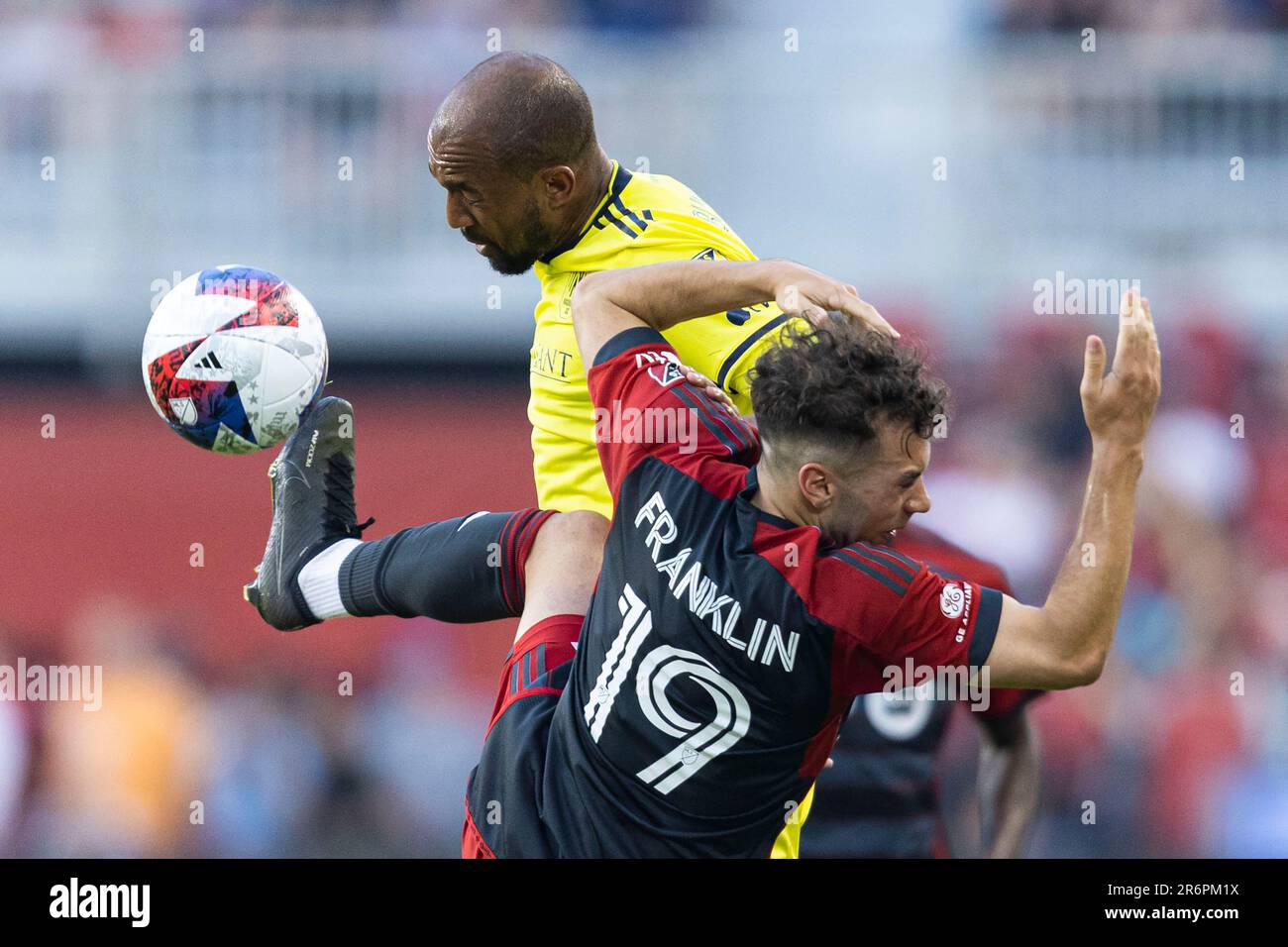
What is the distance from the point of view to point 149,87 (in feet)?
36.2

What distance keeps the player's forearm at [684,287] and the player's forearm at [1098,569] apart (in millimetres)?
874

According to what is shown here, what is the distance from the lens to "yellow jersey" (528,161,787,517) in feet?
16.4

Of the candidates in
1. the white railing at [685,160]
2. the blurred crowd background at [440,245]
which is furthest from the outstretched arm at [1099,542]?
the white railing at [685,160]

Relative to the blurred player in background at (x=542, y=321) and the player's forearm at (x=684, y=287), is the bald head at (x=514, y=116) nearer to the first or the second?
the blurred player in background at (x=542, y=321)

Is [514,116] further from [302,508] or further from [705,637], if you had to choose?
[705,637]

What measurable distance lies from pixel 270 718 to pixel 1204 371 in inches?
201

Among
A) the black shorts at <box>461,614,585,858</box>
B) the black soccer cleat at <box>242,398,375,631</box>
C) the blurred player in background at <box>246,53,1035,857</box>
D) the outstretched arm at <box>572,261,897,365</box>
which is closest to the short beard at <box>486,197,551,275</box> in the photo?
the blurred player in background at <box>246,53,1035,857</box>

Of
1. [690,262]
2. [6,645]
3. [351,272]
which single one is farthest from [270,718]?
[690,262]

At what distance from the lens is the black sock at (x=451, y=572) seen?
5.17 metres

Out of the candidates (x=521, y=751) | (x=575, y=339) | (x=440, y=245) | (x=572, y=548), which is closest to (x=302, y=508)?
(x=572, y=548)

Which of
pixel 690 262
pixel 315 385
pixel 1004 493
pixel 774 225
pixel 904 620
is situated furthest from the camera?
pixel 774 225

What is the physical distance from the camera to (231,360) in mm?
5223

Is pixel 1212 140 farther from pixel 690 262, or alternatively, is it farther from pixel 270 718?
pixel 690 262

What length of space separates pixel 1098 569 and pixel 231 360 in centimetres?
240
